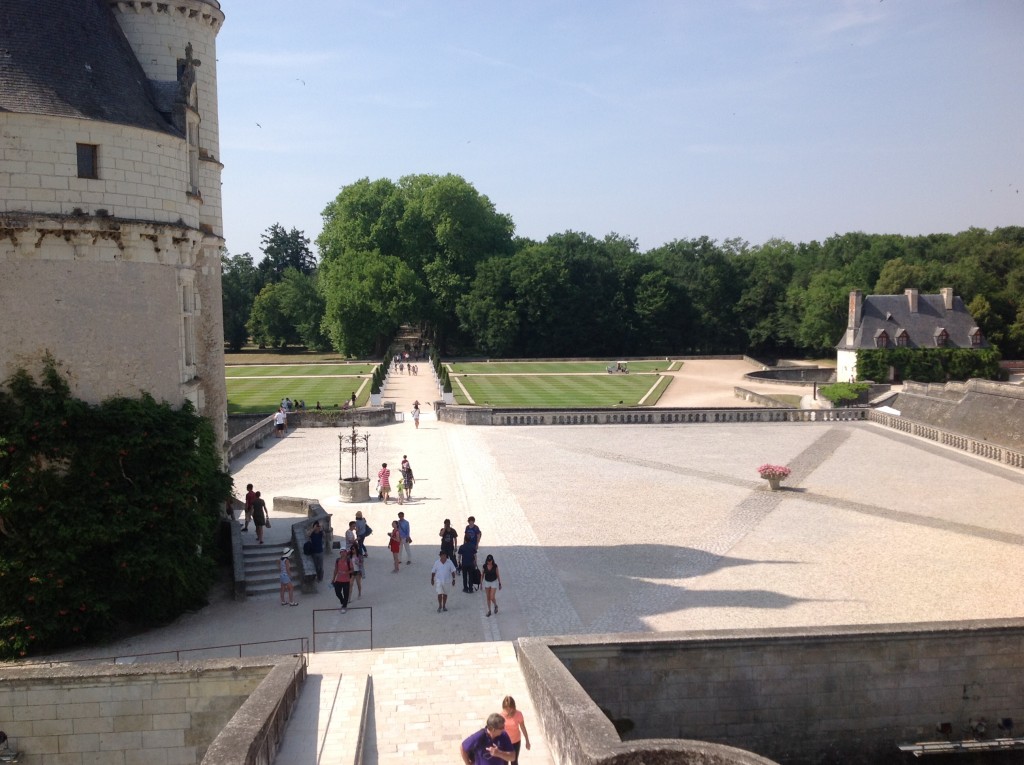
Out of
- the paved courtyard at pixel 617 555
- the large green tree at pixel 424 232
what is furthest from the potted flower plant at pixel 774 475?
the large green tree at pixel 424 232

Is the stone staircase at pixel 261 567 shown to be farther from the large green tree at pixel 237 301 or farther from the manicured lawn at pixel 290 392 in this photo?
the large green tree at pixel 237 301

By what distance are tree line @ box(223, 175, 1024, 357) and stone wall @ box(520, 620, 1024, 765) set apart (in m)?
70.2

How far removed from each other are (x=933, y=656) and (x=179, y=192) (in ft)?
49.8

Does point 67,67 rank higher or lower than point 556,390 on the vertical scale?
higher

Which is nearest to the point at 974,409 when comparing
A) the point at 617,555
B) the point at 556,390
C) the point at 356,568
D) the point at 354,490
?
the point at 617,555

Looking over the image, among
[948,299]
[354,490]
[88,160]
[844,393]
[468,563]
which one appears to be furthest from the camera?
[948,299]

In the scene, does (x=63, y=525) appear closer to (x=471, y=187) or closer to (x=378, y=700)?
(x=378, y=700)

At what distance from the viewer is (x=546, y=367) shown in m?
79.1

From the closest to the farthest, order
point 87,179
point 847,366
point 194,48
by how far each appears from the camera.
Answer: point 87,179, point 194,48, point 847,366

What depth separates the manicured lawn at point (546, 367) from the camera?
2938 inches

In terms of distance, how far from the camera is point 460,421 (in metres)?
43.9

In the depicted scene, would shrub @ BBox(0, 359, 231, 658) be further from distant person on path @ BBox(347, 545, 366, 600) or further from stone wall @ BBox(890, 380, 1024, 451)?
stone wall @ BBox(890, 380, 1024, 451)

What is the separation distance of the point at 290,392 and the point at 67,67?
141 feet

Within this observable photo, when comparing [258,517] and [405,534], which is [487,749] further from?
[258,517]
